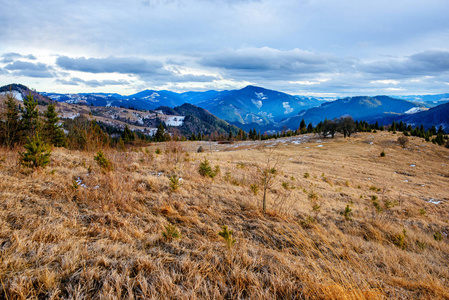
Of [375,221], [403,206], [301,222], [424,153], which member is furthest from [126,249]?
[424,153]

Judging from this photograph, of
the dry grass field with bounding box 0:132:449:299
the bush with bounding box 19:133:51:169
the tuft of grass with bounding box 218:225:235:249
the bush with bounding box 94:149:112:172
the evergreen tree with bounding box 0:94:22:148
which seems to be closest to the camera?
the dry grass field with bounding box 0:132:449:299

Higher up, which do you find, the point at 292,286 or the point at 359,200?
the point at 292,286

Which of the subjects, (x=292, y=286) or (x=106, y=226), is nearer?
(x=292, y=286)

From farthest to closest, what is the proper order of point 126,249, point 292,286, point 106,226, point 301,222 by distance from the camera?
point 301,222 → point 106,226 → point 126,249 → point 292,286

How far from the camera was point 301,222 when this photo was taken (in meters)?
5.89

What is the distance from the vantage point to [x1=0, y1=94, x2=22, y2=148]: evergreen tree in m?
10.4

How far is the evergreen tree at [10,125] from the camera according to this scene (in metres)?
10.4

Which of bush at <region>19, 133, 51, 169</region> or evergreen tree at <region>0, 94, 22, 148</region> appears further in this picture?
evergreen tree at <region>0, 94, 22, 148</region>

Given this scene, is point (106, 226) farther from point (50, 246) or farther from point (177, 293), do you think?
point (177, 293)

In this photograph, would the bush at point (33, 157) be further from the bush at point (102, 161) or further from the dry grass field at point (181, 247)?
the bush at point (102, 161)

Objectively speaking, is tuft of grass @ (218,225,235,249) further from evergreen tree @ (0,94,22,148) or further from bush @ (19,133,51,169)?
evergreen tree @ (0,94,22,148)

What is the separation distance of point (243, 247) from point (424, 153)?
50345 millimetres

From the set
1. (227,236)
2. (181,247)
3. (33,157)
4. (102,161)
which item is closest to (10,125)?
(33,157)

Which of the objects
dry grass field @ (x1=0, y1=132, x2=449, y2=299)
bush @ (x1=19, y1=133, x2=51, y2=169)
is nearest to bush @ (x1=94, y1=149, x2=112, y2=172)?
dry grass field @ (x1=0, y1=132, x2=449, y2=299)
